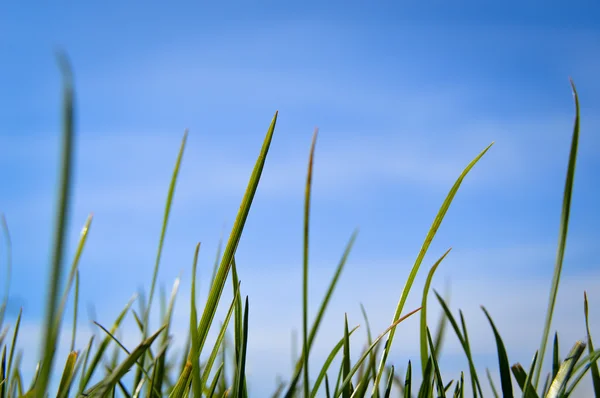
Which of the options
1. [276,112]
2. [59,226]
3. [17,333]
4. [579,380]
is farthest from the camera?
[17,333]

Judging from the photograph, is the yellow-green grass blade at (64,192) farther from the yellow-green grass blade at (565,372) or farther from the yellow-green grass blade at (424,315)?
the yellow-green grass blade at (565,372)

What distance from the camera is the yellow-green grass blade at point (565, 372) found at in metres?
0.72

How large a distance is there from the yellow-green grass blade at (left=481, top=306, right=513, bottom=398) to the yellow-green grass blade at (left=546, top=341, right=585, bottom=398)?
2.0 inches

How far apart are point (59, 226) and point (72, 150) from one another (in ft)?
0.13

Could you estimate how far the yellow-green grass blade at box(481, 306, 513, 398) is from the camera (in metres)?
0.75

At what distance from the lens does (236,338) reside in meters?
0.80

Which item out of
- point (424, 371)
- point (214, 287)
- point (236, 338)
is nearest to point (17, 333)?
point (236, 338)

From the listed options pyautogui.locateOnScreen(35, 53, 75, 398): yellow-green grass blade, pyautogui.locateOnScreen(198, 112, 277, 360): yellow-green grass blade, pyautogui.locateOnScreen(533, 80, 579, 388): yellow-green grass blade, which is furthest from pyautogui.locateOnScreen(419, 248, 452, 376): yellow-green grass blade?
pyautogui.locateOnScreen(35, 53, 75, 398): yellow-green grass blade

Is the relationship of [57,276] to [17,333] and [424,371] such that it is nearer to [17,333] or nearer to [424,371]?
[424,371]

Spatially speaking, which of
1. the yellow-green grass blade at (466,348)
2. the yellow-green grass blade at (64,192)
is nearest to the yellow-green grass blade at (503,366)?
the yellow-green grass blade at (466,348)

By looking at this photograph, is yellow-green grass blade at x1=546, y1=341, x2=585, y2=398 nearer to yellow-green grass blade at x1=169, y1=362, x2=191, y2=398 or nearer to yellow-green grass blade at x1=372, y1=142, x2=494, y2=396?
yellow-green grass blade at x1=372, y1=142, x2=494, y2=396

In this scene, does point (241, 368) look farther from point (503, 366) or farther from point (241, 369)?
point (503, 366)

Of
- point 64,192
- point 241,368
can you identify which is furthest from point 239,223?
point 64,192

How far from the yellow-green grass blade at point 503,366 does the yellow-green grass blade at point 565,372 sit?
0.05 metres
